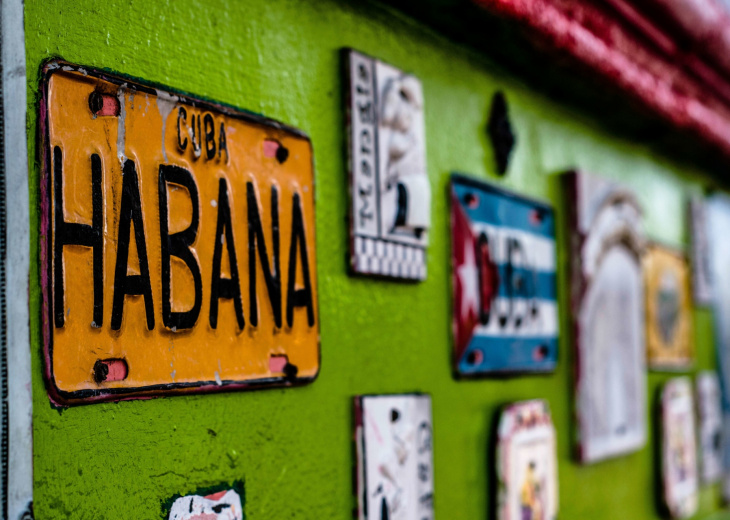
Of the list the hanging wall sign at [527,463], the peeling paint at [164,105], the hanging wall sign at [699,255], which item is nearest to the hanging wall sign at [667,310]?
the hanging wall sign at [699,255]

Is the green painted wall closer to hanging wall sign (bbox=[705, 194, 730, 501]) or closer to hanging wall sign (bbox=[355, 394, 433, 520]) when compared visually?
hanging wall sign (bbox=[355, 394, 433, 520])

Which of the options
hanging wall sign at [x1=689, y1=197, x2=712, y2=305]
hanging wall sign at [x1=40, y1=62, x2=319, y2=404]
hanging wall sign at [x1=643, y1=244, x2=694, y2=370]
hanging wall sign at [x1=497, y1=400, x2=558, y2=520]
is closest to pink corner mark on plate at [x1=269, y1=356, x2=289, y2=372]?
hanging wall sign at [x1=40, y1=62, x2=319, y2=404]

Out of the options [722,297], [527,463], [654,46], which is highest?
[654,46]

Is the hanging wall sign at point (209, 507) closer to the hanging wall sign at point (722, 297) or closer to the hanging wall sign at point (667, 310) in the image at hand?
the hanging wall sign at point (667, 310)

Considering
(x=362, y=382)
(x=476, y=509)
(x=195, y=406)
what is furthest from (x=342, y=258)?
(x=476, y=509)

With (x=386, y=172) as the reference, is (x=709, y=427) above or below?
below

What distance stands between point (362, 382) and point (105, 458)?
0.40 m

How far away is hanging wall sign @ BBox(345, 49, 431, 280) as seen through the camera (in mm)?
980

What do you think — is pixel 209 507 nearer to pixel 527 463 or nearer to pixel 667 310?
pixel 527 463

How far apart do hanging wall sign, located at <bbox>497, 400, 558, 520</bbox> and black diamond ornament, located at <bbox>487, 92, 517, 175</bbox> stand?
1.47 ft

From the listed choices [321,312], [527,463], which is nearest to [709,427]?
[527,463]

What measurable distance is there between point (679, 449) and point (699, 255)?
2.00 ft

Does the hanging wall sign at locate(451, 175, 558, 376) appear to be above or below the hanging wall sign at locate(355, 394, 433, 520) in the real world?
above

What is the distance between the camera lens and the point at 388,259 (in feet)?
3.36
